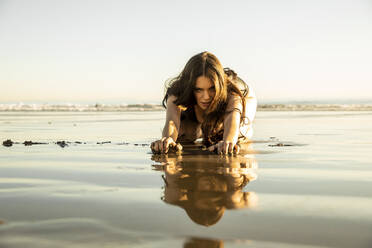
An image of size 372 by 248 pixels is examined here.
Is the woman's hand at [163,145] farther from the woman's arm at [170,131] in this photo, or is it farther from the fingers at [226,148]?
the fingers at [226,148]

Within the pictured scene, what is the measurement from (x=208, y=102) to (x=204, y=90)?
0.15m

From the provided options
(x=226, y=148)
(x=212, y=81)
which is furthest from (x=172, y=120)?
(x=226, y=148)

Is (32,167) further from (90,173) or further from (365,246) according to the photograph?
(365,246)

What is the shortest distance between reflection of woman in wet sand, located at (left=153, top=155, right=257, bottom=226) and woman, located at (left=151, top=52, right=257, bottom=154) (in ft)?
1.59

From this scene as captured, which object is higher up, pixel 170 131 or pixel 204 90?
pixel 204 90

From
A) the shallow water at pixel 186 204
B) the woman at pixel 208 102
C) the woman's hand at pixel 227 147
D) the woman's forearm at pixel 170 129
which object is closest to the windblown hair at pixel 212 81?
the woman at pixel 208 102

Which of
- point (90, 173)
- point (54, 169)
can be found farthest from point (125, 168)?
point (54, 169)

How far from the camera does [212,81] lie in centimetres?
358

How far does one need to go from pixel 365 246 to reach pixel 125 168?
1.79m

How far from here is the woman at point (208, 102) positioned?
140 inches

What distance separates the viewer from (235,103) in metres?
3.82

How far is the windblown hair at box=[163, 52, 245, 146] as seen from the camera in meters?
3.60

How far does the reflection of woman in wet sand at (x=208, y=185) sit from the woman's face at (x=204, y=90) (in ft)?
2.64

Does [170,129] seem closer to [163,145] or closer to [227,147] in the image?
[163,145]
